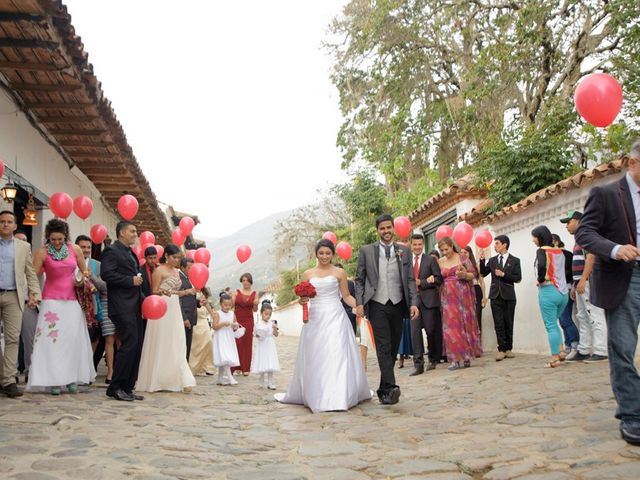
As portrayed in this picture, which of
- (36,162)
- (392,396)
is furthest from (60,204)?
(392,396)

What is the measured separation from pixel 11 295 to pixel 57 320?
0.65m

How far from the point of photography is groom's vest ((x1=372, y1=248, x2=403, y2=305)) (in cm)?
713

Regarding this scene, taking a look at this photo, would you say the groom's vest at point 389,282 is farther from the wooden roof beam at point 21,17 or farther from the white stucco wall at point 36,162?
the white stucco wall at point 36,162

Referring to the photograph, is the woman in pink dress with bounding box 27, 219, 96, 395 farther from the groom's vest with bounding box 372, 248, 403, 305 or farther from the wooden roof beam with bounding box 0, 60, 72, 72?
the groom's vest with bounding box 372, 248, 403, 305

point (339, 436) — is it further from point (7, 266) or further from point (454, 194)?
point (454, 194)

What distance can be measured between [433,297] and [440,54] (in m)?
13.7

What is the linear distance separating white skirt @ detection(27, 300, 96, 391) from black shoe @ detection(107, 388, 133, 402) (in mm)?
487

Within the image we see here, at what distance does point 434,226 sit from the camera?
17.6 m

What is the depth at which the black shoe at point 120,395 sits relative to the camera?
7020 millimetres

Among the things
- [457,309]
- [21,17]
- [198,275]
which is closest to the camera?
[21,17]

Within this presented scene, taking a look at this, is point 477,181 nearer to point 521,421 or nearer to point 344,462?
point 521,421

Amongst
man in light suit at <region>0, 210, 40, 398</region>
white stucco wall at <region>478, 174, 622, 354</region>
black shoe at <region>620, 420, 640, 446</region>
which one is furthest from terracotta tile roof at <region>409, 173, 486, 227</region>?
black shoe at <region>620, 420, 640, 446</region>

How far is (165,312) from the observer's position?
7801 mm

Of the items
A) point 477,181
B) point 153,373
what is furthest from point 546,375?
point 477,181
